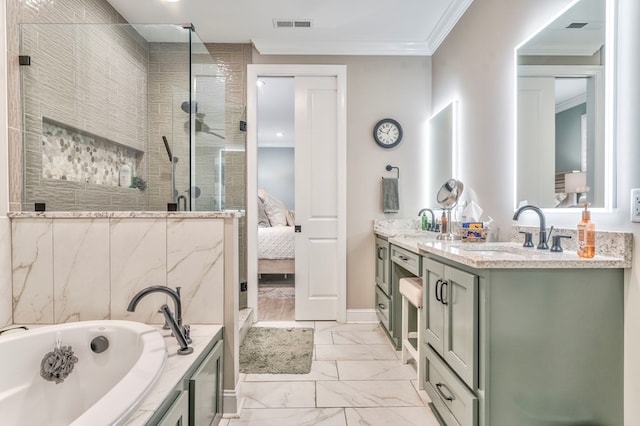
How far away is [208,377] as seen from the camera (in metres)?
1.55

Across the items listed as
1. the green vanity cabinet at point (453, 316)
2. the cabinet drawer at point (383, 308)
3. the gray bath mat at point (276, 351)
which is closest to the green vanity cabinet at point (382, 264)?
the cabinet drawer at point (383, 308)

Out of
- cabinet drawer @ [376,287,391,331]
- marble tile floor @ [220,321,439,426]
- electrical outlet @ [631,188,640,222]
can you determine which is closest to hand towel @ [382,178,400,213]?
cabinet drawer @ [376,287,391,331]

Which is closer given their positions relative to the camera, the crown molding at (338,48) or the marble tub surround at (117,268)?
the marble tub surround at (117,268)

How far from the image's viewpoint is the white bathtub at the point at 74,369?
1.38 meters

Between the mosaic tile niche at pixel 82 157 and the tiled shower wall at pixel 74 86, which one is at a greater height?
the tiled shower wall at pixel 74 86

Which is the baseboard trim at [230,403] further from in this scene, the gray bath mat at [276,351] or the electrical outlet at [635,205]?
the electrical outlet at [635,205]

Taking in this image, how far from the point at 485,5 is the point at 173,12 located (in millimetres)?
2485

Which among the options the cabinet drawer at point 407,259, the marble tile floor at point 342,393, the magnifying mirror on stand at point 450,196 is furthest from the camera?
the magnifying mirror on stand at point 450,196

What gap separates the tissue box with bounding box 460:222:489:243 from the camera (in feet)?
7.20

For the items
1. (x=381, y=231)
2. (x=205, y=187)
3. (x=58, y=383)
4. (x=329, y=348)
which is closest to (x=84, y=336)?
(x=58, y=383)

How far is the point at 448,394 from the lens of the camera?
1604mm

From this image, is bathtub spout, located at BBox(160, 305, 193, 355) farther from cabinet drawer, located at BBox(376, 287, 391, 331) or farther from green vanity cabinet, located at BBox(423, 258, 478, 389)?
cabinet drawer, located at BBox(376, 287, 391, 331)

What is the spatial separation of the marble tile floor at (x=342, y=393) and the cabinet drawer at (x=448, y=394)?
0.18 m

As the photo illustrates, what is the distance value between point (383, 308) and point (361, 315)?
423mm
